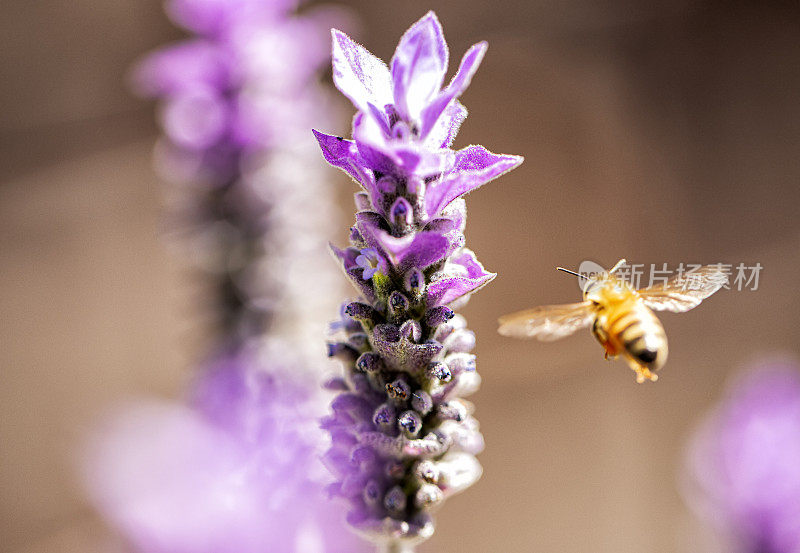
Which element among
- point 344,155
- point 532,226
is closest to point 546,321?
point 344,155

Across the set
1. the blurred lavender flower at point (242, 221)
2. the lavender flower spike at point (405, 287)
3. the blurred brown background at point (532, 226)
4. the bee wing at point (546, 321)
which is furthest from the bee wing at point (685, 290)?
the blurred brown background at point (532, 226)

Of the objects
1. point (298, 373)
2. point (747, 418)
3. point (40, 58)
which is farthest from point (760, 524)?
point (40, 58)

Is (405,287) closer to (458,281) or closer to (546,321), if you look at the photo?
(458,281)

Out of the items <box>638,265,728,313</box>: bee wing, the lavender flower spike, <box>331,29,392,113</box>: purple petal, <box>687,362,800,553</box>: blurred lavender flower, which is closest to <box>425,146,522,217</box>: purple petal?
the lavender flower spike

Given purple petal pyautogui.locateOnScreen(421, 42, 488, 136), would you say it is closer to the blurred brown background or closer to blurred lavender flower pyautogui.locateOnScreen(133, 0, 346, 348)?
blurred lavender flower pyautogui.locateOnScreen(133, 0, 346, 348)

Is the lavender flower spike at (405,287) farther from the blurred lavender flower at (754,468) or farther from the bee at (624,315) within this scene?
the blurred lavender flower at (754,468)

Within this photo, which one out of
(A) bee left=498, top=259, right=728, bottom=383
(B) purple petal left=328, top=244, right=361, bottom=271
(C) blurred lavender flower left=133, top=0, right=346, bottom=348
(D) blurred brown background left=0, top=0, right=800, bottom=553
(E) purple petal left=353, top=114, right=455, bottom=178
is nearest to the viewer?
(E) purple petal left=353, top=114, right=455, bottom=178
